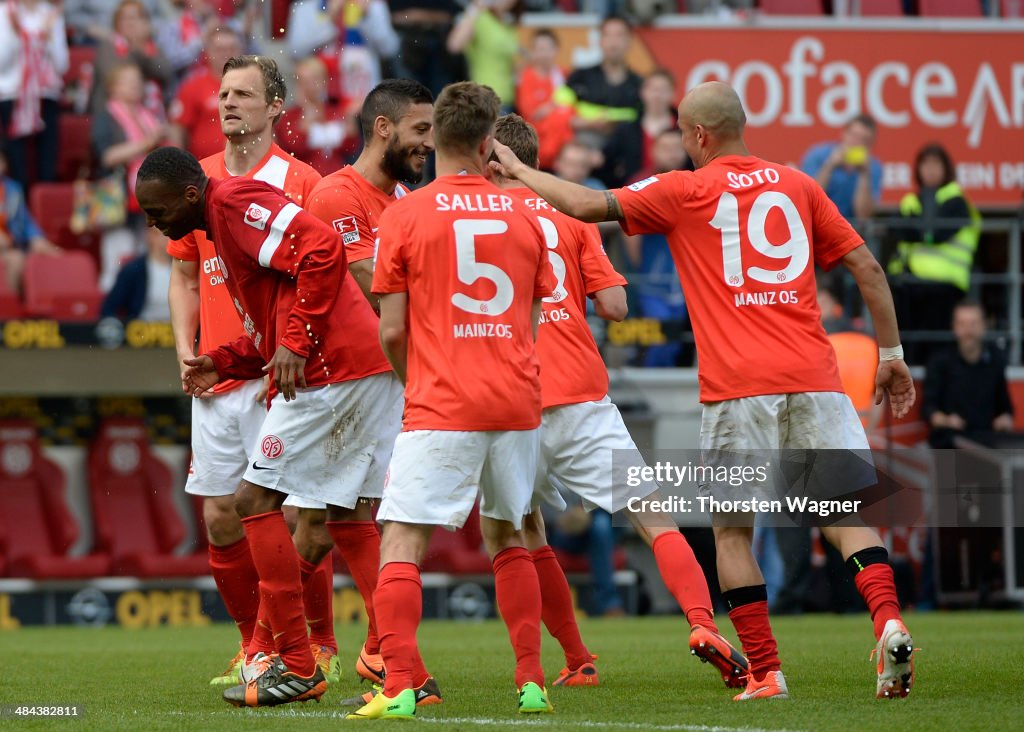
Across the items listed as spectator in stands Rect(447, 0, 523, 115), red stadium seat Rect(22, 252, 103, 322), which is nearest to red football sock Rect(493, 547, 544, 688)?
red stadium seat Rect(22, 252, 103, 322)

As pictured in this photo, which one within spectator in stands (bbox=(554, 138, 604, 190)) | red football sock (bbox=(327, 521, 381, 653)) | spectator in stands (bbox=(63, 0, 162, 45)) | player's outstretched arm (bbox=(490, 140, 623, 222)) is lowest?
red football sock (bbox=(327, 521, 381, 653))

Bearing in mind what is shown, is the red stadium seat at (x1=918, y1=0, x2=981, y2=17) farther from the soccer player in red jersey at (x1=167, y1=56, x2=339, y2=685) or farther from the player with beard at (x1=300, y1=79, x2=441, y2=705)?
the player with beard at (x1=300, y1=79, x2=441, y2=705)

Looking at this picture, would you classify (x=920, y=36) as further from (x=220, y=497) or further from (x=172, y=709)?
(x=172, y=709)

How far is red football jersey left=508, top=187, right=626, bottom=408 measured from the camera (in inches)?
278

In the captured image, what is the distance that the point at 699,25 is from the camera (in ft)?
54.0

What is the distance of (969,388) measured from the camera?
1339cm

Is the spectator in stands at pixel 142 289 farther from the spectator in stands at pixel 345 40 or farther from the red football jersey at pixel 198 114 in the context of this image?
the spectator in stands at pixel 345 40

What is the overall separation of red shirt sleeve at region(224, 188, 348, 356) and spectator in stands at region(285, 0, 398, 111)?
8677 millimetres

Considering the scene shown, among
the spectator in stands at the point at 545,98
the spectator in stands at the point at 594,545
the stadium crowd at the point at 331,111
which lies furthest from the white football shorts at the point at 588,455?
the spectator in stands at the point at 545,98

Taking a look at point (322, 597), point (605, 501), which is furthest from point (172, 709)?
point (605, 501)

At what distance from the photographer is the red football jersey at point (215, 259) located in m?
7.43

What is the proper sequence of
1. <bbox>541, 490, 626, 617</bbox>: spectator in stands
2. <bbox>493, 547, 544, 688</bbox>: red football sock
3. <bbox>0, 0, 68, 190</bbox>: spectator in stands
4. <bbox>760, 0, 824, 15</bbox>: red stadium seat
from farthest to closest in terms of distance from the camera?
<bbox>760, 0, 824, 15</bbox>: red stadium seat
<bbox>0, 0, 68, 190</bbox>: spectator in stands
<bbox>541, 490, 626, 617</bbox>: spectator in stands
<bbox>493, 547, 544, 688</bbox>: red football sock

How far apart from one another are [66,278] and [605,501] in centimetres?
803

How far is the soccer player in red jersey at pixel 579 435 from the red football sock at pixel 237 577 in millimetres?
1234
